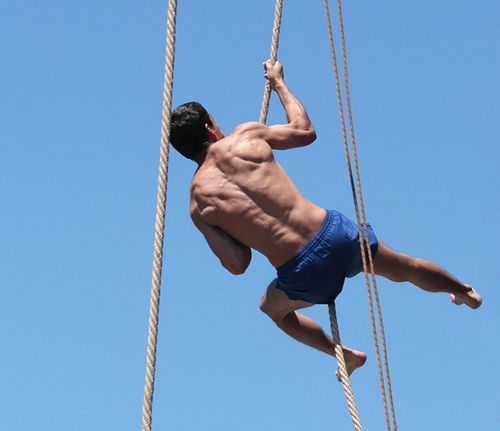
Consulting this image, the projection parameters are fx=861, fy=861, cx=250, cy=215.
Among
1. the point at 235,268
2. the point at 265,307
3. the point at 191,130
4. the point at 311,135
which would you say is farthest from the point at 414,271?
the point at 191,130

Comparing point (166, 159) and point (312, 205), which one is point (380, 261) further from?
point (166, 159)

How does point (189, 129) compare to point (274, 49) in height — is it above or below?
below

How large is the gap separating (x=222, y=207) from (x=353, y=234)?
0.87 metres

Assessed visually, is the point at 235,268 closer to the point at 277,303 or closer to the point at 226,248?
the point at 226,248

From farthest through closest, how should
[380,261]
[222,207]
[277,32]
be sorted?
[277,32] → [380,261] → [222,207]

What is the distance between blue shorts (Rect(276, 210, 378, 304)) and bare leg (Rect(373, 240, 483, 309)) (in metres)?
0.12

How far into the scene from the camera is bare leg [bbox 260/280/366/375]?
19.2ft

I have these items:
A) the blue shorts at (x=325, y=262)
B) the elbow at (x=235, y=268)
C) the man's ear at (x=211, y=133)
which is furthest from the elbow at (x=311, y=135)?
the elbow at (x=235, y=268)

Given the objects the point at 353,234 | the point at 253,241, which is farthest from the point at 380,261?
the point at 253,241

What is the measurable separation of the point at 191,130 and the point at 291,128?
0.64 metres

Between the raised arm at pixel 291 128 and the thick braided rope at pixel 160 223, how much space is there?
29.2 inches

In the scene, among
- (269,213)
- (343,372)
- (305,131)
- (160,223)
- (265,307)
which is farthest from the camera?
(265,307)

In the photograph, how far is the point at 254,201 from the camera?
5227 millimetres

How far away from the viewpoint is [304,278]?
5398 mm
